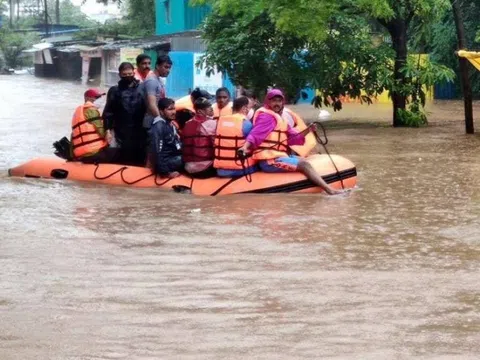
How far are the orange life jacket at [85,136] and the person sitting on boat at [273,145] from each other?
2163 mm

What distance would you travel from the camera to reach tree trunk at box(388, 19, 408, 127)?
22.7 metres

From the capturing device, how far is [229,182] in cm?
1238

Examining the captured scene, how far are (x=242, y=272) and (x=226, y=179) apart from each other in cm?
422

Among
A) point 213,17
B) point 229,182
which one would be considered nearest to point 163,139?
point 229,182

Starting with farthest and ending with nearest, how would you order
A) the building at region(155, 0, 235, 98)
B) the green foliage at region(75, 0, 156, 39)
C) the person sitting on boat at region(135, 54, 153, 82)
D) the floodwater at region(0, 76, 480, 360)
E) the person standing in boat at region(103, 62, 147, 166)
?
the green foliage at region(75, 0, 156, 39)
the building at region(155, 0, 235, 98)
the person sitting on boat at region(135, 54, 153, 82)
the person standing in boat at region(103, 62, 147, 166)
the floodwater at region(0, 76, 480, 360)

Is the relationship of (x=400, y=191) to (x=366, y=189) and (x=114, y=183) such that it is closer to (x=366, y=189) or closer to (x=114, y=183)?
(x=366, y=189)

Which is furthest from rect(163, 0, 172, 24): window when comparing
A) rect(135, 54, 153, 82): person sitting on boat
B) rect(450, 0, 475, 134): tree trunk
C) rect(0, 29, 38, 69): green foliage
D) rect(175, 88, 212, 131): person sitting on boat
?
rect(135, 54, 153, 82): person sitting on boat

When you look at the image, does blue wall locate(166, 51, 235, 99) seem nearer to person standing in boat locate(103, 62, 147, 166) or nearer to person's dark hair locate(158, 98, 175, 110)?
person standing in boat locate(103, 62, 147, 166)

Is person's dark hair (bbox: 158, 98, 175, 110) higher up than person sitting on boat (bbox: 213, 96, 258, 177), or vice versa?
person's dark hair (bbox: 158, 98, 175, 110)

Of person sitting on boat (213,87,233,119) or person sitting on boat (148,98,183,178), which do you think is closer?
person sitting on boat (148,98,183,178)

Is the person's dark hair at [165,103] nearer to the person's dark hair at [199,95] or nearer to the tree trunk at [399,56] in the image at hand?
the person's dark hair at [199,95]

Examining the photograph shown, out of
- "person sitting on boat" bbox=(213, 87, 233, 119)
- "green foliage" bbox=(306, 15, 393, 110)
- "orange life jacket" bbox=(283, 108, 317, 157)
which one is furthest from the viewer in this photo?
"green foliage" bbox=(306, 15, 393, 110)

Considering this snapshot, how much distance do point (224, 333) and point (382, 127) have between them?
17.3 meters

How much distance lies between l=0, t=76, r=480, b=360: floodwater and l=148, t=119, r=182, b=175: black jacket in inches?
12.9
